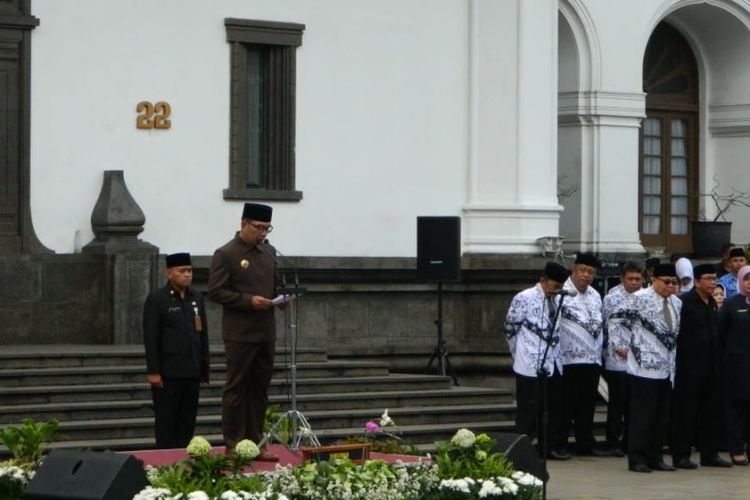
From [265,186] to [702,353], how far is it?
601cm

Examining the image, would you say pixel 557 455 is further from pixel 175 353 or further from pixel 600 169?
pixel 600 169

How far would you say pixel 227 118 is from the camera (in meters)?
23.0

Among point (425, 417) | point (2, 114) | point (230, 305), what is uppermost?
point (2, 114)

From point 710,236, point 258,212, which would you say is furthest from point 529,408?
point 710,236

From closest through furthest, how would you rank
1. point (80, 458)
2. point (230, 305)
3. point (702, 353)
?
1. point (80, 458)
2. point (230, 305)
3. point (702, 353)

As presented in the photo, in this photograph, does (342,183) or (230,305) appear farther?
(342,183)

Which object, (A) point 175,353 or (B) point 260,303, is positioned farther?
(A) point 175,353

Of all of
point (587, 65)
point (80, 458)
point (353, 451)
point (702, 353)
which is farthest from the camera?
point (587, 65)

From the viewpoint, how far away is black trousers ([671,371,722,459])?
19.3 m

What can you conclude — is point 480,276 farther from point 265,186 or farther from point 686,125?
point 686,125

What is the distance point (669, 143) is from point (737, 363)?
9.94 meters

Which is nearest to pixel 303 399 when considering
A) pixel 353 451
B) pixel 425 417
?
pixel 425 417

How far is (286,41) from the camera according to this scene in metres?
23.5

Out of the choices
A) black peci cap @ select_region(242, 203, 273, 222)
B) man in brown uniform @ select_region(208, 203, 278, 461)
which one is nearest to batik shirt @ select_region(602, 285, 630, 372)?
man in brown uniform @ select_region(208, 203, 278, 461)
